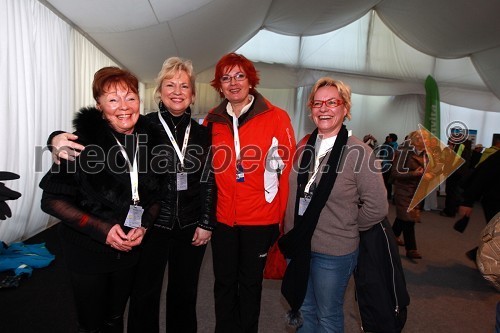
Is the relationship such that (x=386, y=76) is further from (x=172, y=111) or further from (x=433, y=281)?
(x=172, y=111)

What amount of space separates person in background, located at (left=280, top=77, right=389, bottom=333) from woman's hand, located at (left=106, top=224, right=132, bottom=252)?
0.77m

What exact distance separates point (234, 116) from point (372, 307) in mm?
1195

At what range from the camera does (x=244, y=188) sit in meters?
1.76

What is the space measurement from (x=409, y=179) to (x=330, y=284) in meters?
2.64

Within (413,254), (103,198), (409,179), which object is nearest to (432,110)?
(409,179)

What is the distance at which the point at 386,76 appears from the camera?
9273 mm

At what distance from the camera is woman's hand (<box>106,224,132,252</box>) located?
1290mm

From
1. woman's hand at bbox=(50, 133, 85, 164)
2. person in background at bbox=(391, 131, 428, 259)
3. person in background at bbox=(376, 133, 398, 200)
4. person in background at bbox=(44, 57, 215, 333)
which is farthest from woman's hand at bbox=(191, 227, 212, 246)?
person in background at bbox=(376, 133, 398, 200)

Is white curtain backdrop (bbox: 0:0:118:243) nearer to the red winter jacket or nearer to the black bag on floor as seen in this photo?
the red winter jacket

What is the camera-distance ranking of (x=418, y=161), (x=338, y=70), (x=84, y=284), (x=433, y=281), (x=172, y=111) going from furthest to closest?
1. (x=338, y=70)
2. (x=418, y=161)
3. (x=433, y=281)
4. (x=172, y=111)
5. (x=84, y=284)

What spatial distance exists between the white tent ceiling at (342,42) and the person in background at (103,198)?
123 inches

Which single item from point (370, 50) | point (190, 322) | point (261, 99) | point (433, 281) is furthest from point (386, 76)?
point (190, 322)

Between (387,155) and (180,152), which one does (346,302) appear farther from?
(387,155)

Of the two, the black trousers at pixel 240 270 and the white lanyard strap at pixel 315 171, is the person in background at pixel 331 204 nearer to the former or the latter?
the white lanyard strap at pixel 315 171
